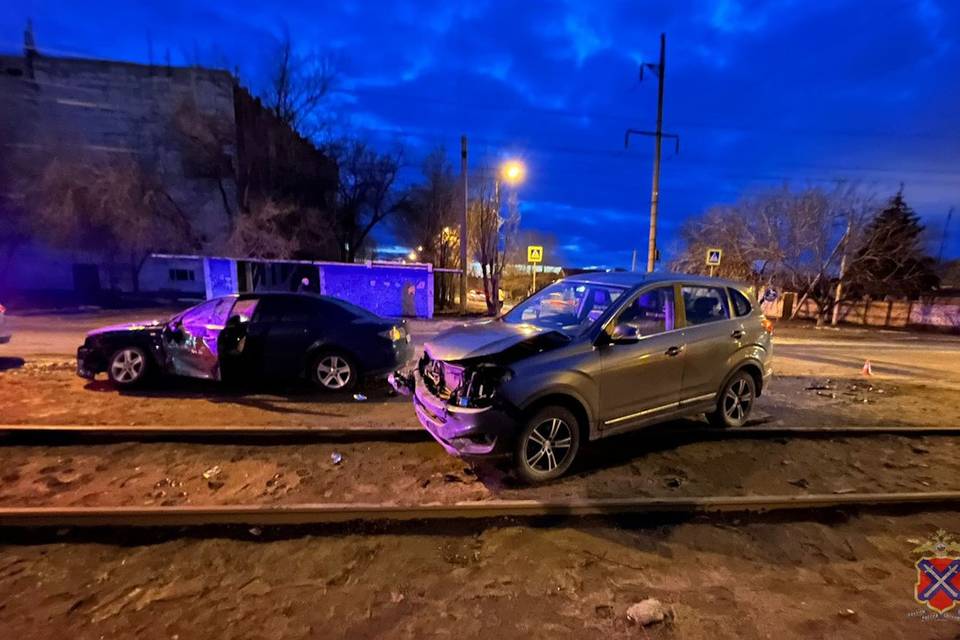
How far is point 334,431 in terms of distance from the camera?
18.3 ft

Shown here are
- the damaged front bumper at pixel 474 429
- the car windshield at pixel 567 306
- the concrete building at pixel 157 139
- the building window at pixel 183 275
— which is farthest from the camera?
the building window at pixel 183 275

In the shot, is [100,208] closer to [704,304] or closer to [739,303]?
[704,304]

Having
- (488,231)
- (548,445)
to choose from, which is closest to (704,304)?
(548,445)

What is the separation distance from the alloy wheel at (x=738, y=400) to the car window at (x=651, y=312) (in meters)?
1.52

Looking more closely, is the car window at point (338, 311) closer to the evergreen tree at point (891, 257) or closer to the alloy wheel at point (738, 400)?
the alloy wheel at point (738, 400)

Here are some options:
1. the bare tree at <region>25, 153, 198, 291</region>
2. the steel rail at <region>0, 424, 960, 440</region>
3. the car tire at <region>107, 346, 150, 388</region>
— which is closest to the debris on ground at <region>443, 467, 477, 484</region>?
the steel rail at <region>0, 424, 960, 440</region>

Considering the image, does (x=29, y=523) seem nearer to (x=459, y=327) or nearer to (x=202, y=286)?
(x=459, y=327)

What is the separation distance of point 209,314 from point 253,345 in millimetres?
916

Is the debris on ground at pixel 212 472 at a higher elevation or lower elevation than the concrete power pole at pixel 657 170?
lower

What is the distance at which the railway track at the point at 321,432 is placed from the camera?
17.4 ft

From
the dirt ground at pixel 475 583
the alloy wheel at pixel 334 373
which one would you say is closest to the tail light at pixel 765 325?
the dirt ground at pixel 475 583
